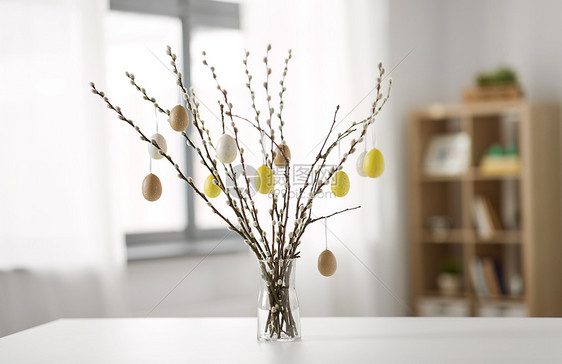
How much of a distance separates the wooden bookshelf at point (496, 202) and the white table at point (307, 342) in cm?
246

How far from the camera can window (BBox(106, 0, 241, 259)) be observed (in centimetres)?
373

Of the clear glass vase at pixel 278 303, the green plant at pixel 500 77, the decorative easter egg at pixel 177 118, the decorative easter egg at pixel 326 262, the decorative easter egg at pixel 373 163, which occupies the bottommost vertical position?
the clear glass vase at pixel 278 303

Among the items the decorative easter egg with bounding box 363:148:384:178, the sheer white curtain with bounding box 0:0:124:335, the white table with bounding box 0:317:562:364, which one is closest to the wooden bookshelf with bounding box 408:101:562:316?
the sheer white curtain with bounding box 0:0:124:335

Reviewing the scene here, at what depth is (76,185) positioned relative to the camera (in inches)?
128

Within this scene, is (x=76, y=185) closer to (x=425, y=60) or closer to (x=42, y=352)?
(x=42, y=352)

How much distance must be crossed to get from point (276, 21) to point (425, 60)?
1408 mm

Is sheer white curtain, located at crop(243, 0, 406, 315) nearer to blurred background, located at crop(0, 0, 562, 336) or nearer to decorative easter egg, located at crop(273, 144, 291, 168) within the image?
blurred background, located at crop(0, 0, 562, 336)

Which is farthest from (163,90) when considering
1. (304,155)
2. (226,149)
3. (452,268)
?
(226,149)

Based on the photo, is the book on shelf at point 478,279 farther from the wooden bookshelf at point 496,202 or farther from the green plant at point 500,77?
the green plant at point 500,77

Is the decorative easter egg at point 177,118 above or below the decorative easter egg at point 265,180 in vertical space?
above

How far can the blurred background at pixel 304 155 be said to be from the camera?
3.18 metres

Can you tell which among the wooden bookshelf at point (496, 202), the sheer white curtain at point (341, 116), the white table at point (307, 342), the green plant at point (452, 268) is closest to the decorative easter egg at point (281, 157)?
the white table at point (307, 342)

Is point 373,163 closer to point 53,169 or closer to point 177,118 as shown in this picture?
point 177,118

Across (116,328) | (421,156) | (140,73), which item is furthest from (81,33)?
(421,156)
